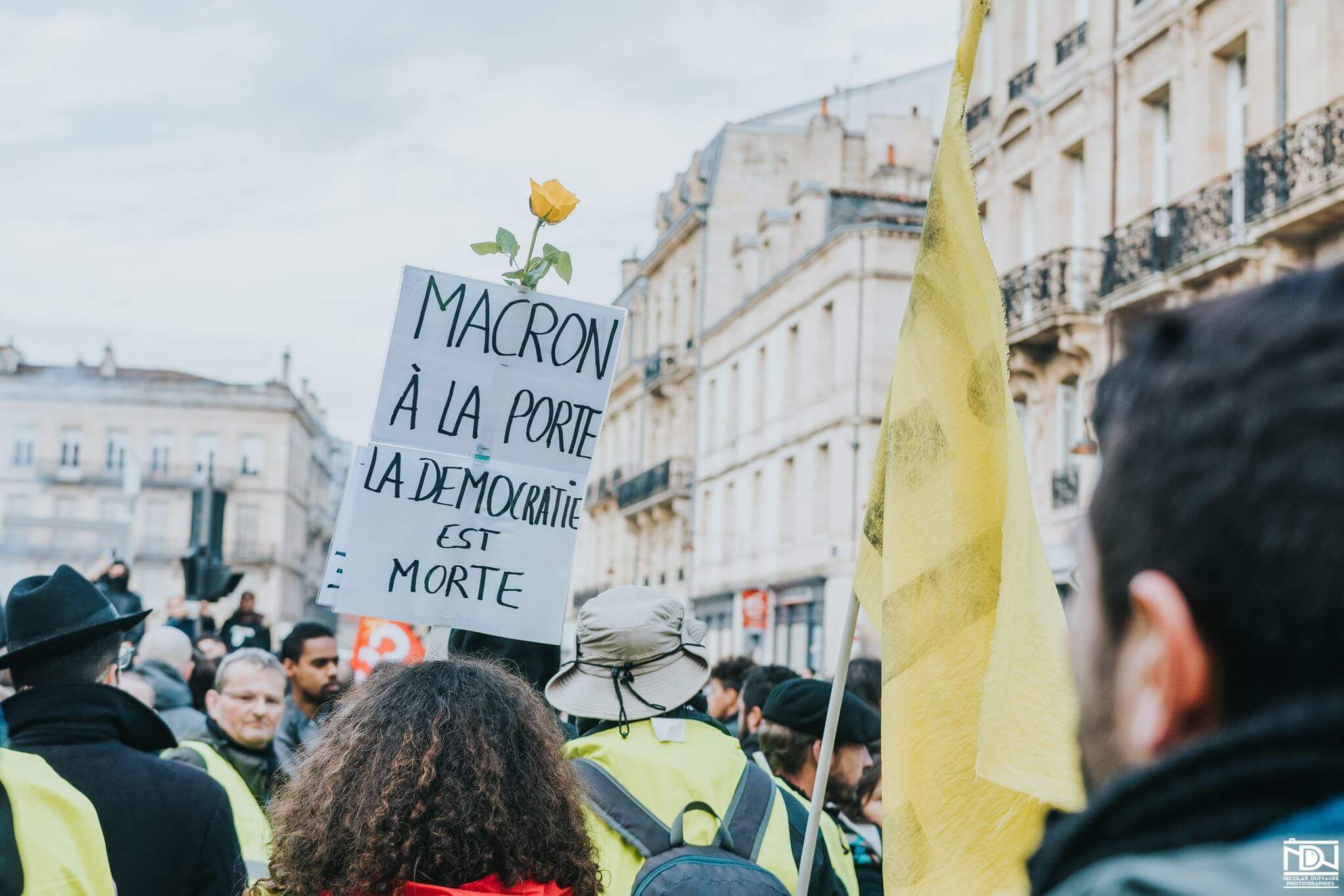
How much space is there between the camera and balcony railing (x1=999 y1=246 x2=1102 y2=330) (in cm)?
2078

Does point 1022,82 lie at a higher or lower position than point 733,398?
higher

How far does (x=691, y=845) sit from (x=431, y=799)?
76cm

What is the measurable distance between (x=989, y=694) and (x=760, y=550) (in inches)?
1334

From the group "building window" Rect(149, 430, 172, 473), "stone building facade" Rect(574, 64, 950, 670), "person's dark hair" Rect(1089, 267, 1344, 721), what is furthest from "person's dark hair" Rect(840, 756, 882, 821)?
"building window" Rect(149, 430, 172, 473)

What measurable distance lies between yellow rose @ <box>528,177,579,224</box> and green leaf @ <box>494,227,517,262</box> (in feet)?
0.35

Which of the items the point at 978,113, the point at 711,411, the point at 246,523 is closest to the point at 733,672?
the point at 978,113

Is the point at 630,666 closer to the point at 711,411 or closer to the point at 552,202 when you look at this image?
the point at 552,202

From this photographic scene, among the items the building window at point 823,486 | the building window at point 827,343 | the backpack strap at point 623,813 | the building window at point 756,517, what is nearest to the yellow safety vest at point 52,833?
the backpack strap at point 623,813

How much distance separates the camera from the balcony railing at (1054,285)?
20781mm

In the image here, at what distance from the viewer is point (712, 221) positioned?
4306cm

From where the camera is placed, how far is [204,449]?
8556cm

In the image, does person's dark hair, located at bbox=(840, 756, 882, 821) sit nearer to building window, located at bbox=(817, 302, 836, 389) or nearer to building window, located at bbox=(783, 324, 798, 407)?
building window, located at bbox=(817, 302, 836, 389)

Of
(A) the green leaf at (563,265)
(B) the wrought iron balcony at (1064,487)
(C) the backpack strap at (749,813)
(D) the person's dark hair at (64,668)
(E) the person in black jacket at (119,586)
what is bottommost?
(C) the backpack strap at (749,813)

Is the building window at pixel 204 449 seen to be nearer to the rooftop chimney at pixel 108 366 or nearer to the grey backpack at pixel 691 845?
the rooftop chimney at pixel 108 366
